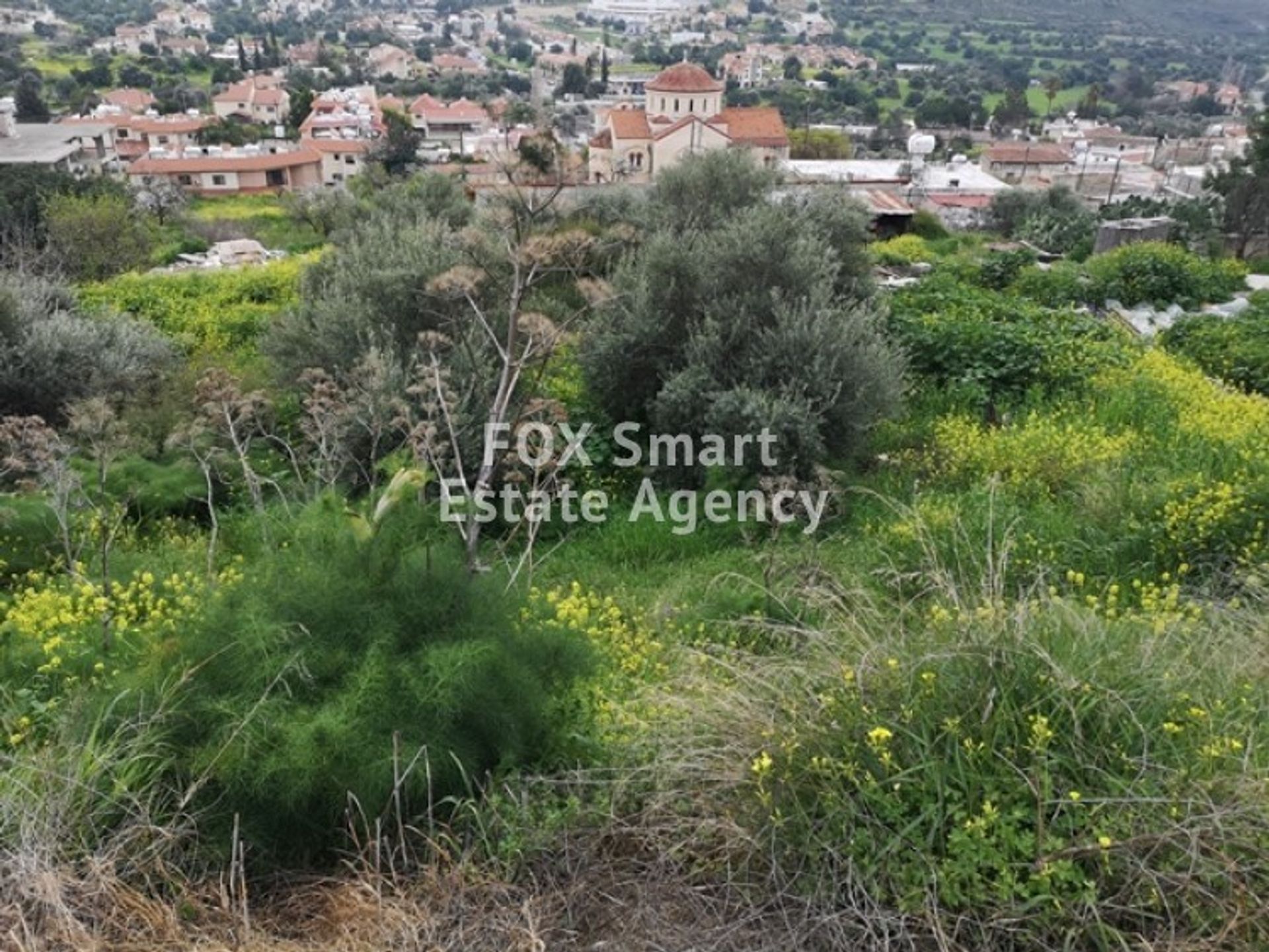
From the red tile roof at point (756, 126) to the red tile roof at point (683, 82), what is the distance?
127 inches

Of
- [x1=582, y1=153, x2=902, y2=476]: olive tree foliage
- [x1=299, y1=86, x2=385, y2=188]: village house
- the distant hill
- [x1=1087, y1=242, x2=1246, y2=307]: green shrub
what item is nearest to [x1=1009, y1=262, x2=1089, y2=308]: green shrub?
[x1=1087, y1=242, x2=1246, y2=307]: green shrub

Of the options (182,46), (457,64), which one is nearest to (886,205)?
(457,64)

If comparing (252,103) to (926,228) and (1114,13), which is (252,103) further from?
(1114,13)

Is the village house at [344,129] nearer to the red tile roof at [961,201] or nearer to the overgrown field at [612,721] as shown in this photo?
the red tile roof at [961,201]

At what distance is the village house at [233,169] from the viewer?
48.8m

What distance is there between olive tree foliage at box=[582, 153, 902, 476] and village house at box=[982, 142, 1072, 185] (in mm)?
55728

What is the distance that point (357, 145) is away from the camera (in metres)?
54.9

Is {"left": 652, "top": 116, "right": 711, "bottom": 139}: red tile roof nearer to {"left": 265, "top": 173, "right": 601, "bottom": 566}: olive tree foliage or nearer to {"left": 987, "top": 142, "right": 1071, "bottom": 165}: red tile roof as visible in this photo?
{"left": 987, "top": 142, "right": 1071, "bottom": 165}: red tile roof

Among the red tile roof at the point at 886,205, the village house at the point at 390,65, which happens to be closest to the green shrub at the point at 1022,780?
the red tile roof at the point at 886,205

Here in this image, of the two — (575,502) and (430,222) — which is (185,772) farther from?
(430,222)

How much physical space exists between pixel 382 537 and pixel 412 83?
4148 inches

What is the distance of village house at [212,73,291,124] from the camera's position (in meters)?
77.4

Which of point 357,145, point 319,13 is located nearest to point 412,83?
point 357,145

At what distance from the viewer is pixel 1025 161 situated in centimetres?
5978
